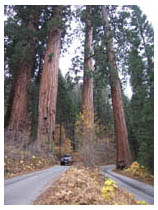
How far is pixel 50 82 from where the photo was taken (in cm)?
446

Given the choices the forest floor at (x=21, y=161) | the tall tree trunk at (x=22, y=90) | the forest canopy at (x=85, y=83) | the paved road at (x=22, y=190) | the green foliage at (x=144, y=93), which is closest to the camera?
the paved road at (x=22, y=190)

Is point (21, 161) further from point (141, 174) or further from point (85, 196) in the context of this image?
point (141, 174)

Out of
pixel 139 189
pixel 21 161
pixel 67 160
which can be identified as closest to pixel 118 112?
pixel 67 160

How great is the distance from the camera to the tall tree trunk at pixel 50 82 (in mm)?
4109

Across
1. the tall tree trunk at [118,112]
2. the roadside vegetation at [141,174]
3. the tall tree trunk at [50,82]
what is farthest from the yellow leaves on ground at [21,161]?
the roadside vegetation at [141,174]

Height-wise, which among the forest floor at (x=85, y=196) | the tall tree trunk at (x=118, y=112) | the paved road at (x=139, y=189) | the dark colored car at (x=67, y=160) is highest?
the tall tree trunk at (x=118, y=112)

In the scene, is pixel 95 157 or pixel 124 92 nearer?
pixel 95 157

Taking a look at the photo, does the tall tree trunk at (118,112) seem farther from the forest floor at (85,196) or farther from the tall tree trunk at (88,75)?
the forest floor at (85,196)

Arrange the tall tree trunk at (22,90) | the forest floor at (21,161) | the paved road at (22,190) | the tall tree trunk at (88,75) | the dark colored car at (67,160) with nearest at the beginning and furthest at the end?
the paved road at (22,190), the forest floor at (21,161), the dark colored car at (67,160), the tall tree trunk at (88,75), the tall tree trunk at (22,90)

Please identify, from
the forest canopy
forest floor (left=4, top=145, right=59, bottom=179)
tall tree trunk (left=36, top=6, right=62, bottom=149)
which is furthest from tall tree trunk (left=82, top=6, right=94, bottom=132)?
forest floor (left=4, top=145, right=59, bottom=179)

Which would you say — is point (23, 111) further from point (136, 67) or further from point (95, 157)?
point (136, 67)

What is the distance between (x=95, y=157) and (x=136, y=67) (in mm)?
1417

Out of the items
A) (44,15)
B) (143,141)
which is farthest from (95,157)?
(44,15)

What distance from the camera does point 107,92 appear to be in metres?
3.31
